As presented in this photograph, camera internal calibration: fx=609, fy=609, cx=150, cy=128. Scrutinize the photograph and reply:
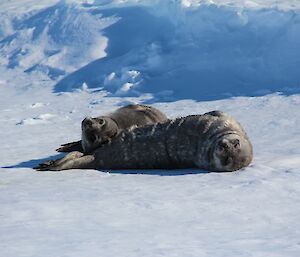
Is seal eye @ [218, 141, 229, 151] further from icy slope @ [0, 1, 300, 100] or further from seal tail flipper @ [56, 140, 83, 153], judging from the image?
icy slope @ [0, 1, 300, 100]

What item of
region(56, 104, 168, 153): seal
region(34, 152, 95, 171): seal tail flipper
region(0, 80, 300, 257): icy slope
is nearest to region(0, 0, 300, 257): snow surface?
region(0, 80, 300, 257): icy slope

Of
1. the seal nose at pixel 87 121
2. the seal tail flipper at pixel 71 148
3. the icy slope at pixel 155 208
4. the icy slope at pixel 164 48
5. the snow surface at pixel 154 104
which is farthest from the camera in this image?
the icy slope at pixel 164 48

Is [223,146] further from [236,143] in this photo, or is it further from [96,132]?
[96,132]

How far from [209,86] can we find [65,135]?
9.49 feet

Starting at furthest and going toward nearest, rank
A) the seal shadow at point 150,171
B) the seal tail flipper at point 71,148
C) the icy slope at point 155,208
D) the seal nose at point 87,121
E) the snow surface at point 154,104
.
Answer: the seal tail flipper at point 71,148 < the seal nose at point 87,121 < the seal shadow at point 150,171 < the snow surface at point 154,104 < the icy slope at point 155,208

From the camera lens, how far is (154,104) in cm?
891

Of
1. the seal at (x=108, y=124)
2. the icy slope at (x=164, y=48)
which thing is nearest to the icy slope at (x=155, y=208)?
the seal at (x=108, y=124)

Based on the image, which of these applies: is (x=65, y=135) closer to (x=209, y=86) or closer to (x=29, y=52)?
(x=209, y=86)

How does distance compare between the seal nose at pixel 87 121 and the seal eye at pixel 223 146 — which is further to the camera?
the seal nose at pixel 87 121

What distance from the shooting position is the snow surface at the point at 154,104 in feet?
9.89

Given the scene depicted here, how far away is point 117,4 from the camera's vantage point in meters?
12.7

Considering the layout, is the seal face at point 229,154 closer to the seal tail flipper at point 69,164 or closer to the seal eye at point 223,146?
the seal eye at point 223,146

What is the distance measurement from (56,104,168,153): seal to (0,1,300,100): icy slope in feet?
9.91

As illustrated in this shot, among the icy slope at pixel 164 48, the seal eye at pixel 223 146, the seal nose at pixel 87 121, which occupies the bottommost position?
the icy slope at pixel 164 48
